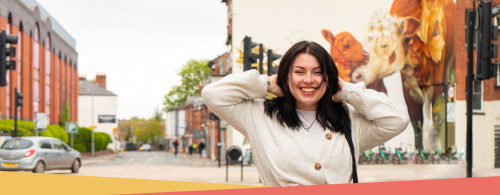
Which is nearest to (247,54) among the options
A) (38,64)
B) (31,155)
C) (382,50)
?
(31,155)

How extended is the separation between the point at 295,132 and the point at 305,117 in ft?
0.43

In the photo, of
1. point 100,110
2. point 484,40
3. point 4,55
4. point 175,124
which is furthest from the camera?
point 175,124

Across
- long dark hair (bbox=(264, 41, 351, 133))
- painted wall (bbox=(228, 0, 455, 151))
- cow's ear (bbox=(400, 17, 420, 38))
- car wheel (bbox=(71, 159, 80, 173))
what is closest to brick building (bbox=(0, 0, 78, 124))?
car wheel (bbox=(71, 159, 80, 173))

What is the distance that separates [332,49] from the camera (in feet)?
101

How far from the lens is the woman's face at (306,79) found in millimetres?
2137

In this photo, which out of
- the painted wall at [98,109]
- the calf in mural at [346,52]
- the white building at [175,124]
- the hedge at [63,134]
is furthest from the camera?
the white building at [175,124]

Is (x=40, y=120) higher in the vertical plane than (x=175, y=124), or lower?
higher

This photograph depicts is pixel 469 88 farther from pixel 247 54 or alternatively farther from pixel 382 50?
pixel 382 50

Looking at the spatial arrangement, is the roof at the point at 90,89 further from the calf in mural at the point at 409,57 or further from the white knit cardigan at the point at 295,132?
the white knit cardigan at the point at 295,132

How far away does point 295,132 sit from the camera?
214 cm

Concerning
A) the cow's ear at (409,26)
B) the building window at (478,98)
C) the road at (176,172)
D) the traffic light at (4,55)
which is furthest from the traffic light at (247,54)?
the cow's ear at (409,26)

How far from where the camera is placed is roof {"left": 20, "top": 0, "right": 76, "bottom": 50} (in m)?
41.2

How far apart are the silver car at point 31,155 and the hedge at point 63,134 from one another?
30.7 feet

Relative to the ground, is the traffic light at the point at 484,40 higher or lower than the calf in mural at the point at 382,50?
lower
